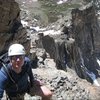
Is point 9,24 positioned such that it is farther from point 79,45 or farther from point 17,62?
point 79,45

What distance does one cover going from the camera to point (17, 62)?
10148mm

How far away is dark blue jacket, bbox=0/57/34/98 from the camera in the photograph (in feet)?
33.3

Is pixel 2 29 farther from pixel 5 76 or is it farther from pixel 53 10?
pixel 53 10

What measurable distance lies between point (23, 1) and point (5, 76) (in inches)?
3457

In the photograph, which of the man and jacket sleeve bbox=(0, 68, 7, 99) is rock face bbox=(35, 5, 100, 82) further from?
jacket sleeve bbox=(0, 68, 7, 99)

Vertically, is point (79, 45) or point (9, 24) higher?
point (9, 24)

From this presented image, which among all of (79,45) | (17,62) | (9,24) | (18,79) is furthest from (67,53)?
(17,62)

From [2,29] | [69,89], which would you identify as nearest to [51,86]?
[69,89]

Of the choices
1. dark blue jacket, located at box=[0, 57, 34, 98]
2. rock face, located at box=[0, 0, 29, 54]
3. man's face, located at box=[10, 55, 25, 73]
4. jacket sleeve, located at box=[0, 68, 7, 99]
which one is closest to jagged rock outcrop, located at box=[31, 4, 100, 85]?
rock face, located at box=[0, 0, 29, 54]

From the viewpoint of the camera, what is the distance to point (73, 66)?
49.3 m

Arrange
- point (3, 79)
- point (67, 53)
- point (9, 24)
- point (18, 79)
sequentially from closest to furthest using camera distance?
point (3, 79) → point (18, 79) → point (9, 24) → point (67, 53)

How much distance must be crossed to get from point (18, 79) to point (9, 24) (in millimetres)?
15139

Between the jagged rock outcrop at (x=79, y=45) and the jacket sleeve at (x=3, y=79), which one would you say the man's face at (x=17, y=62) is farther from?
the jagged rock outcrop at (x=79, y=45)

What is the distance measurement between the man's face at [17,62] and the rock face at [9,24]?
45.8 ft
